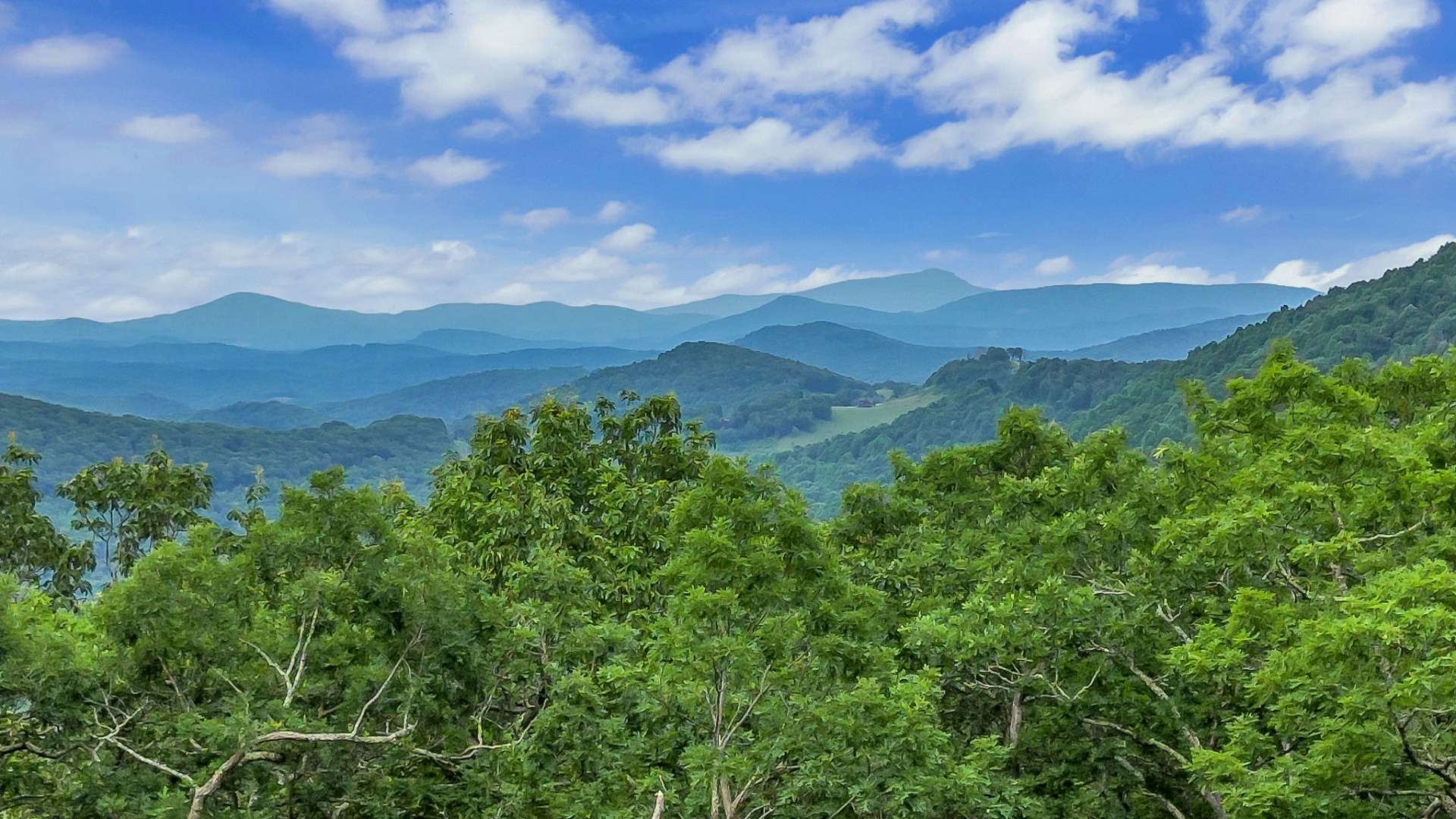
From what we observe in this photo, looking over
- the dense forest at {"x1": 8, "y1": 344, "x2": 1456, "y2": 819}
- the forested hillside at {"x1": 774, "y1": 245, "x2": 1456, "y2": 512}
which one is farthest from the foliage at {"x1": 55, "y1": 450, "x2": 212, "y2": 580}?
the forested hillside at {"x1": 774, "y1": 245, "x2": 1456, "y2": 512}

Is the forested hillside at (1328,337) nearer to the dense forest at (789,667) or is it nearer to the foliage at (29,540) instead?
the foliage at (29,540)

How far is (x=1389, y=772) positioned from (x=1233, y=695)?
1617mm

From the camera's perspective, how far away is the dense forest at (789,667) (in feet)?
29.9

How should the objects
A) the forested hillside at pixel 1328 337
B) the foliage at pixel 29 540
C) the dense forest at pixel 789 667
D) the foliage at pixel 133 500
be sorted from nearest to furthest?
the dense forest at pixel 789 667, the foliage at pixel 29 540, the foliage at pixel 133 500, the forested hillside at pixel 1328 337

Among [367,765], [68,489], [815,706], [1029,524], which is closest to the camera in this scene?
[815,706]

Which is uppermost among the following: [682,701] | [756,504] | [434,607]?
[756,504]

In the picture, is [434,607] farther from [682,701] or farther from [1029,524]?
[1029,524]

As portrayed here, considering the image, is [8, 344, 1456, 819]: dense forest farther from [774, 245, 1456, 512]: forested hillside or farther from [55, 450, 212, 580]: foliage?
[774, 245, 1456, 512]: forested hillside

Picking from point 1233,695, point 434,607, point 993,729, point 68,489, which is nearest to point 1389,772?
point 1233,695

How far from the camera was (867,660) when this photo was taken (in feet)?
33.5

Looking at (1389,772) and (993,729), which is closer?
(1389,772)

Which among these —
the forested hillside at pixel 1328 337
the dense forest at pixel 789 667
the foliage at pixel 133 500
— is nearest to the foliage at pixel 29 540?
the foliage at pixel 133 500

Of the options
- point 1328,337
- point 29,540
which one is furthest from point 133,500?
point 1328,337

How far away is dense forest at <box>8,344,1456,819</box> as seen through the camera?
29.9ft
